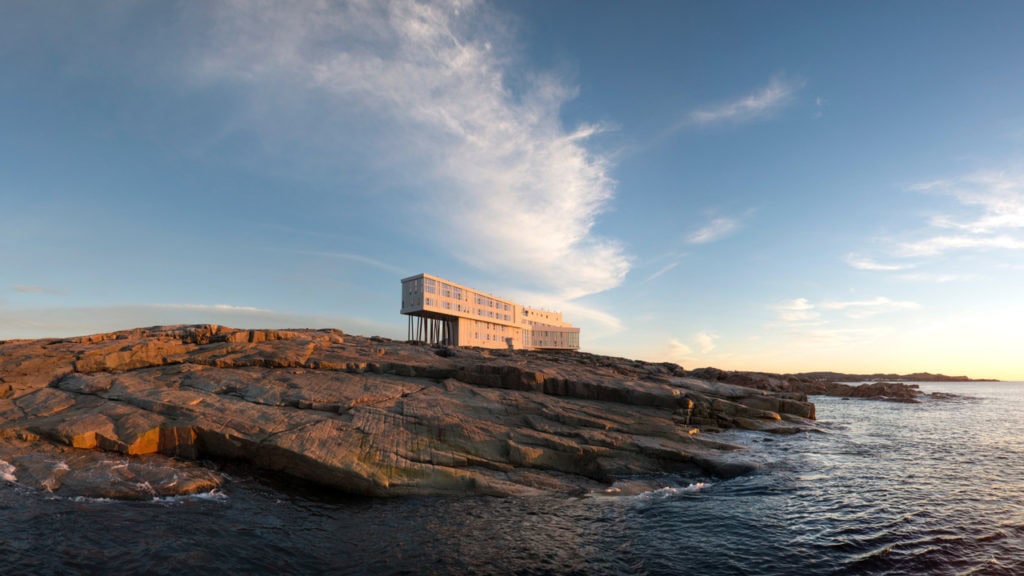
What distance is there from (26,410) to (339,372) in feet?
48.5

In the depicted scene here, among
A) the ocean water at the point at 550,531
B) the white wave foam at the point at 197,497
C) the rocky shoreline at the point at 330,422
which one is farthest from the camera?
the rocky shoreline at the point at 330,422

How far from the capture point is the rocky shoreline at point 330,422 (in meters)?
20.1

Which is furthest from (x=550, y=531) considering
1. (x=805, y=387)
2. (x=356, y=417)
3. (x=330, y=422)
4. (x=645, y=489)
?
(x=805, y=387)

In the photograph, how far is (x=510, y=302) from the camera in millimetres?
100375

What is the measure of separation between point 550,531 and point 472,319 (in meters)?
72.5

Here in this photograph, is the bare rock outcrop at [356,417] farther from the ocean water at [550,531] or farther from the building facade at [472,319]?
the building facade at [472,319]

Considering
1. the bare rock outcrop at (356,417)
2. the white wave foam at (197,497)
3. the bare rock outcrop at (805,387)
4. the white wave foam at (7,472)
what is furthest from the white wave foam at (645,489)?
the bare rock outcrop at (805,387)

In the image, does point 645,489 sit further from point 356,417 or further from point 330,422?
point 330,422

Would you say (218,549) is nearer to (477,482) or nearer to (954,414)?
(477,482)

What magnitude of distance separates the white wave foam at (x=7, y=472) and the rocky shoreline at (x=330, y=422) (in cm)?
9

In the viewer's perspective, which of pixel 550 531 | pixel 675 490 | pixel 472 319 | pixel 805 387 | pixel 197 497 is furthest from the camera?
pixel 805 387

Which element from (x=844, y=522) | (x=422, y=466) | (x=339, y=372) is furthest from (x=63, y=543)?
(x=844, y=522)

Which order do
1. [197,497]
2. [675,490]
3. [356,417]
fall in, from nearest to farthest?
1. [197,497]
2. [675,490]
3. [356,417]

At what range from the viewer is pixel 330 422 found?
23000mm
